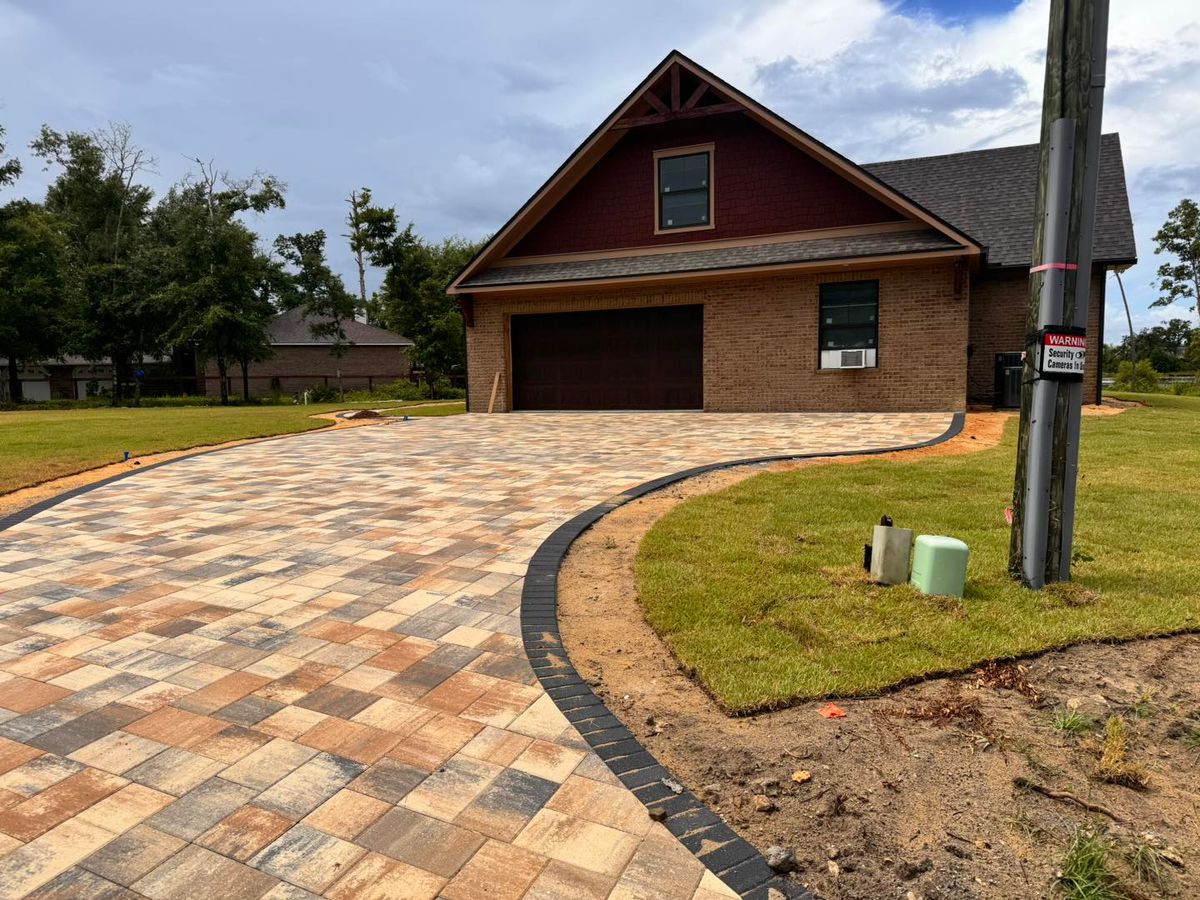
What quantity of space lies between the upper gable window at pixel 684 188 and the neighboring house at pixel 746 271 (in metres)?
0.05

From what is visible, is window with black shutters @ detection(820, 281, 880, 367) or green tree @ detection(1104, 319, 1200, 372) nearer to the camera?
window with black shutters @ detection(820, 281, 880, 367)

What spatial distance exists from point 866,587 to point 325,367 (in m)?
43.5

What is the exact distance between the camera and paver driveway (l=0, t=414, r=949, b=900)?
79.0 inches

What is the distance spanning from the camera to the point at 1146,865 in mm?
1979

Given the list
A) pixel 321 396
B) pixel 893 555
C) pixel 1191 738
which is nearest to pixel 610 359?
pixel 893 555

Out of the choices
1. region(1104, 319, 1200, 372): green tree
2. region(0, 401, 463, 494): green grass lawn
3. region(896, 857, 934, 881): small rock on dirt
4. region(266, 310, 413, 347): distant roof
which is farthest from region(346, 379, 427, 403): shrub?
region(1104, 319, 1200, 372): green tree

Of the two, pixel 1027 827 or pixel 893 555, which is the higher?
pixel 893 555

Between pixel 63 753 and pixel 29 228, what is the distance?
137ft

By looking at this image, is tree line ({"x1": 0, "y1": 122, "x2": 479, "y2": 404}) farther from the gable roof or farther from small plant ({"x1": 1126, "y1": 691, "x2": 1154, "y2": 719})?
small plant ({"x1": 1126, "y1": 691, "x2": 1154, "y2": 719})

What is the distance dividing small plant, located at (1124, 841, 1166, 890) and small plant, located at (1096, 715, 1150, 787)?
341mm

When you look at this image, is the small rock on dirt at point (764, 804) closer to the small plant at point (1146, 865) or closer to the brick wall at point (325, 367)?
the small plant at point (1146, 865)

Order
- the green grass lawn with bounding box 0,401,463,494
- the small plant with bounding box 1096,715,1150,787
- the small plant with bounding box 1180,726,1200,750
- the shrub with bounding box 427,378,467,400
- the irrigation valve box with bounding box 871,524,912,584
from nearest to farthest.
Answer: the small plant with bounding box 1096,715,1150,787 < the small plant with bounding box 1180,726,1200,750 < the irrigation valve box with bounding box 871,524,912,584 < the green grass lawn with bounding box 0,401,463,494 < the shrub with bounding box 427,378,467,400

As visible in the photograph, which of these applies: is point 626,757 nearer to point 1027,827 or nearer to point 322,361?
point 1027,827

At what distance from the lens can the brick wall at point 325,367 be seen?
42000mm
